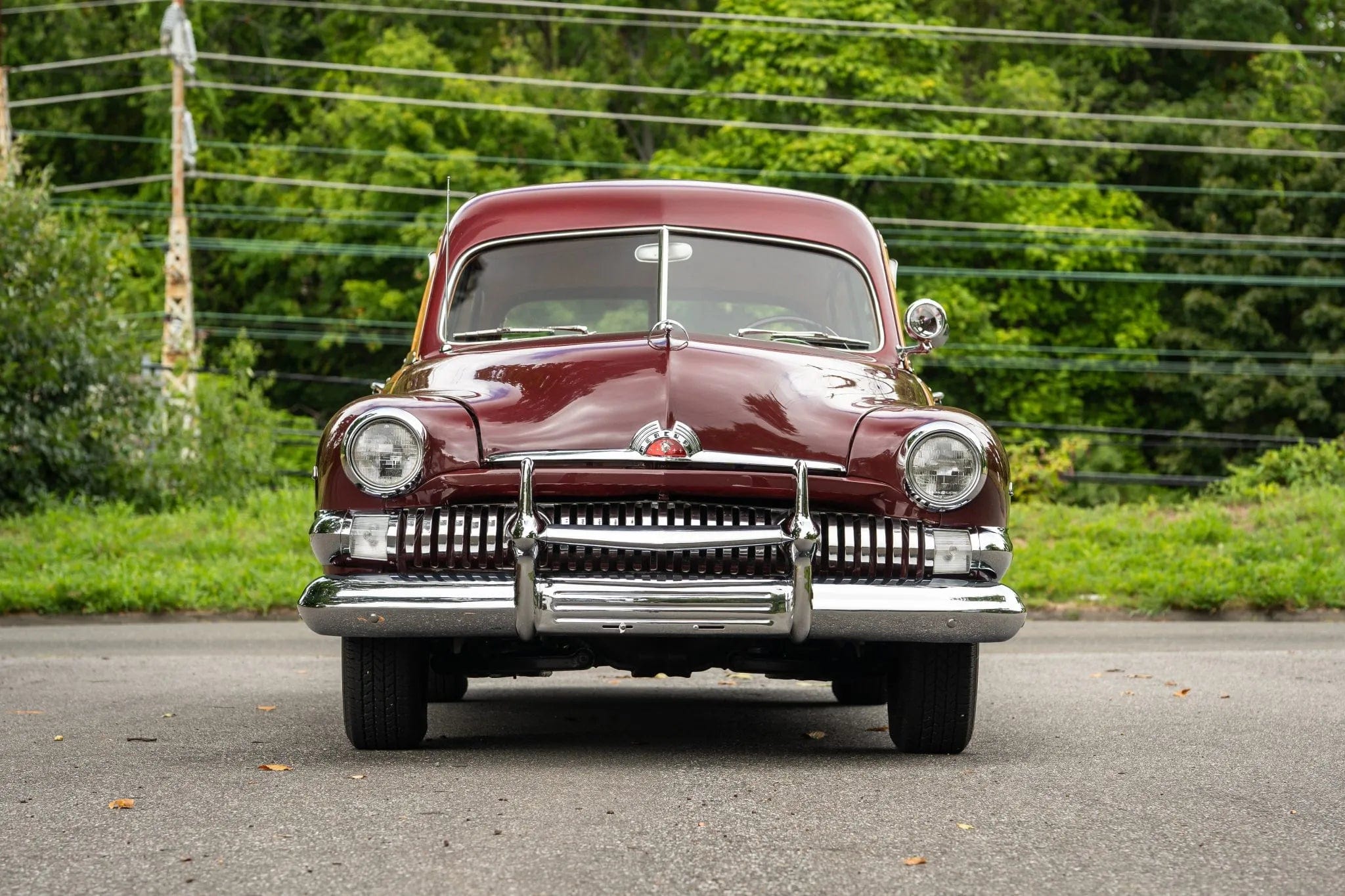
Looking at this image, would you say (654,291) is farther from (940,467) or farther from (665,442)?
(940,467)

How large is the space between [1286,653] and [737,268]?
15.1 ft

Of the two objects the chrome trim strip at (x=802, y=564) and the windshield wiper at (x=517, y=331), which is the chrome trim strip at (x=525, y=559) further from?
the windshield wiper at (x=517, y=331)

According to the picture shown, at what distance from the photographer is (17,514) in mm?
16297

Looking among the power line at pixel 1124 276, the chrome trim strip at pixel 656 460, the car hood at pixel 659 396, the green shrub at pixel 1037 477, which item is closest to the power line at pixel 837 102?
the power line at pixel 1124 276

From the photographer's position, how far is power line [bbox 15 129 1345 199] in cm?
3678

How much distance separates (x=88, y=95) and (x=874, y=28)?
17.2 m

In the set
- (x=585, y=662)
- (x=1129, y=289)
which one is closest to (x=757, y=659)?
(x=585, y=662)

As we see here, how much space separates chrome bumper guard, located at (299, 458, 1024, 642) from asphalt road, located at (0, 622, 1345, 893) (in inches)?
17.7

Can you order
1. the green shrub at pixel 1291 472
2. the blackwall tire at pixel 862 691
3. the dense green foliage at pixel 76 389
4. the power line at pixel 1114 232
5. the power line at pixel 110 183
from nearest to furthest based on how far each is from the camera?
the blackwall tire at pixel 862 691, the dense green foliage at pixel 76 389, the green shrub at pixel 1291 472, the power line at pixel 1114 232, the power line at pixel 110 183

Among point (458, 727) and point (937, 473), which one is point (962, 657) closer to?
point (937, 473)

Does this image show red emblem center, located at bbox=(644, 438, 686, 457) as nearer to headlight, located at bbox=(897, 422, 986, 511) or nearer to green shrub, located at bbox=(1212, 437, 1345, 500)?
headlight, located at bbox=(897, 422, 986, 511)

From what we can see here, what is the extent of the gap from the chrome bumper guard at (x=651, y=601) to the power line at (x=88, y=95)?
32391 mm

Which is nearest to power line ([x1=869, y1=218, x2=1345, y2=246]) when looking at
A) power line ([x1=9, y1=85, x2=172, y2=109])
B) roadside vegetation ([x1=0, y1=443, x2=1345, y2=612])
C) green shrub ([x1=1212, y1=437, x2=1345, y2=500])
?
power line ([x1=9, y1=85, x2=172, y2=109])

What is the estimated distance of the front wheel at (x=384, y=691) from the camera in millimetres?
5742
